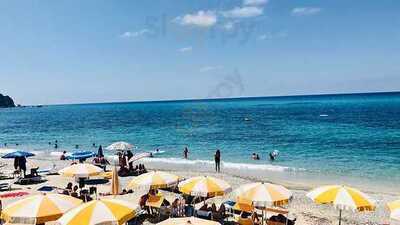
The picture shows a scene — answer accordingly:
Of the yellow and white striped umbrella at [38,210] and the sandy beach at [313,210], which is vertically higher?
the yellow and white striped umbrella at [38,210]

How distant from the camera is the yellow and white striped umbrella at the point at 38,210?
366 inches

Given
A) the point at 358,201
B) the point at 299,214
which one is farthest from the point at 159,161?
the point at 358,201

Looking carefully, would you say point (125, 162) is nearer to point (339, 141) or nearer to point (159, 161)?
point (159, 161)

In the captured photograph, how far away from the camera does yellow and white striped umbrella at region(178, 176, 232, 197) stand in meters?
12.5

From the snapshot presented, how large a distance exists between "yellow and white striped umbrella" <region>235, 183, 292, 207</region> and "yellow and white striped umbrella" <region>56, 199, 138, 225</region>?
12.4 ft

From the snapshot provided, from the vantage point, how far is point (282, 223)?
41.3 ft

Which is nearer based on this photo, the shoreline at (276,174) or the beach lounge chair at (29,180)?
the beach lounge chair at (29,180)

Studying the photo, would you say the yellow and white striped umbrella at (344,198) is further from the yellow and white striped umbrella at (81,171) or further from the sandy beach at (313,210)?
the yellow and white striped umbrella at (81,171)

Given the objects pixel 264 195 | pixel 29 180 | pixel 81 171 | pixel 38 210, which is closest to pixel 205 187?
pixel 264 195

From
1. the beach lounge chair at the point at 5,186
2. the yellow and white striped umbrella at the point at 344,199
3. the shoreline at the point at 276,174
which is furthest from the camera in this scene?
the shoreline at the point at 276,174

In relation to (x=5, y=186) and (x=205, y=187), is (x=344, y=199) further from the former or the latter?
(x=5, y=186)

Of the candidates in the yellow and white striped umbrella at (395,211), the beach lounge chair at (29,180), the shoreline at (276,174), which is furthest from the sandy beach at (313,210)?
the yellow and white striped umbrella at (395,211)

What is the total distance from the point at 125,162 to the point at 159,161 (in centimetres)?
886

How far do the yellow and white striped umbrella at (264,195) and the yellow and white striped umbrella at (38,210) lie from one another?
501cm
